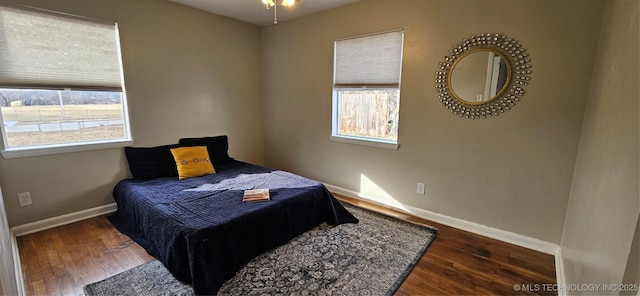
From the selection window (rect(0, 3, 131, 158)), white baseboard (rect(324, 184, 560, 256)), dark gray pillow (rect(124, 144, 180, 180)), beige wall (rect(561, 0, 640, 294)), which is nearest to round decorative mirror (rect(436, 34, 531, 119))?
beige wall (rect(561, 0, 640, 294))

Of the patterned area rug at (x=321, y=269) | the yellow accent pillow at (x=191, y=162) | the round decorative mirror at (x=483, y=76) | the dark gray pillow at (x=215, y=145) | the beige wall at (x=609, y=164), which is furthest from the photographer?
the dark gray pillow at (x=215, y=145)

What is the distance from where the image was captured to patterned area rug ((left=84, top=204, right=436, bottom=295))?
1778 millimetres

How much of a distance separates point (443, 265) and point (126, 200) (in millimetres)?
2808

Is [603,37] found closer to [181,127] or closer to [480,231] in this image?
[480,231]

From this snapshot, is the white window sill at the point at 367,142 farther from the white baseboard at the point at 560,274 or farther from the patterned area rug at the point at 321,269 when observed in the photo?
the white baseboard at the point at 560,274

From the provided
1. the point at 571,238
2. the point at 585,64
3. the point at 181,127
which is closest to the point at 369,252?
the point at 571,238

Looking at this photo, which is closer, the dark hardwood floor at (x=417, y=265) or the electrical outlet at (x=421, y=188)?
the dark hardwood floor at (x=417, y=265)

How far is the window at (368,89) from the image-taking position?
290 cm

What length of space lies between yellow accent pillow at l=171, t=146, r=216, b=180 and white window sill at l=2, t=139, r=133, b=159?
0.52m

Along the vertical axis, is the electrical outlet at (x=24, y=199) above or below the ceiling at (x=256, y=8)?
below

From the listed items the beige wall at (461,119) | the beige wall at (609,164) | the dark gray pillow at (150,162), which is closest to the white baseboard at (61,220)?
the dark gray pillow at (150,162)

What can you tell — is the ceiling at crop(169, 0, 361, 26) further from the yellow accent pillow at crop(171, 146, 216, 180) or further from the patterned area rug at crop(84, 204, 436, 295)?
the patterned area rug at crop(84, 204, 436, 295)

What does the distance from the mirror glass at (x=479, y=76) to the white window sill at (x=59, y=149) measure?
Result: 11.2 feet

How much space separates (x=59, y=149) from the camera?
8.25ft
